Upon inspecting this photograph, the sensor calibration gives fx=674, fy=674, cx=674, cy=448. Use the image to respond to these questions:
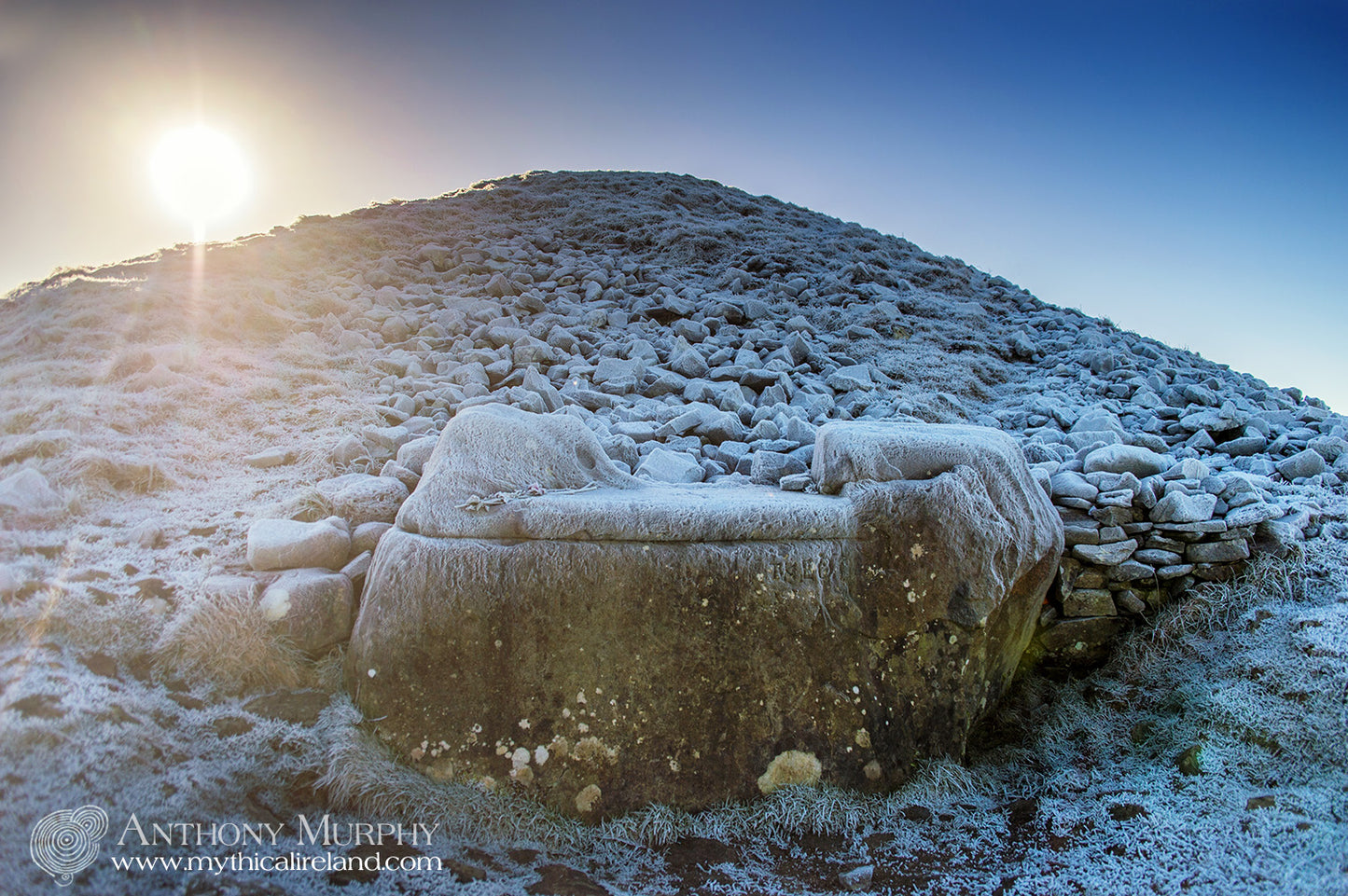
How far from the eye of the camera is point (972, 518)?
2.60m

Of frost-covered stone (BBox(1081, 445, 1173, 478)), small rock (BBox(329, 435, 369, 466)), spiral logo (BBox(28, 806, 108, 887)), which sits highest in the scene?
frost-covered stone (BBox(1081, 445, 1173, 478))

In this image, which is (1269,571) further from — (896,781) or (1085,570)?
(896,781)

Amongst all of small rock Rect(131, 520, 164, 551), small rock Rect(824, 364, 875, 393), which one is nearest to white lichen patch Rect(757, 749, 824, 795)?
small rock Rect(131, 520, 164, 551)

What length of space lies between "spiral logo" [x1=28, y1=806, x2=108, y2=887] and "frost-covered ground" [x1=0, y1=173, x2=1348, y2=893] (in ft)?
0.08

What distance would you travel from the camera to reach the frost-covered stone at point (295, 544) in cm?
251

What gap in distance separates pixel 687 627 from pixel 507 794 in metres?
0.80

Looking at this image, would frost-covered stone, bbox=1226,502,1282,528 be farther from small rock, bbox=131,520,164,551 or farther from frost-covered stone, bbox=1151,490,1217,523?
small rock, bbox=131,520,164,551

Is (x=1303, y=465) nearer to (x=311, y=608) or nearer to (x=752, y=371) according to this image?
(x=752, y=371)

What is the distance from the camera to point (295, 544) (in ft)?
8.32

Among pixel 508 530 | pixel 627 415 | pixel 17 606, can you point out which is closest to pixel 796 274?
pixel 627 415

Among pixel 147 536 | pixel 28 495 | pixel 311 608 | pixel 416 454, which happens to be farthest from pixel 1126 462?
pixel 28 495

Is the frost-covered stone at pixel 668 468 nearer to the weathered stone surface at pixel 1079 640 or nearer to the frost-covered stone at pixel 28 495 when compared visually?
the weathered stone surface at pixel 1079 640

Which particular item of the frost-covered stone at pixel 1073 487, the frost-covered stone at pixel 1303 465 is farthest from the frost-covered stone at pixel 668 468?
the frost-covered stone at pixel 1303 465

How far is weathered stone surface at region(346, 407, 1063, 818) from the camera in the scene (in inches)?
90.6
